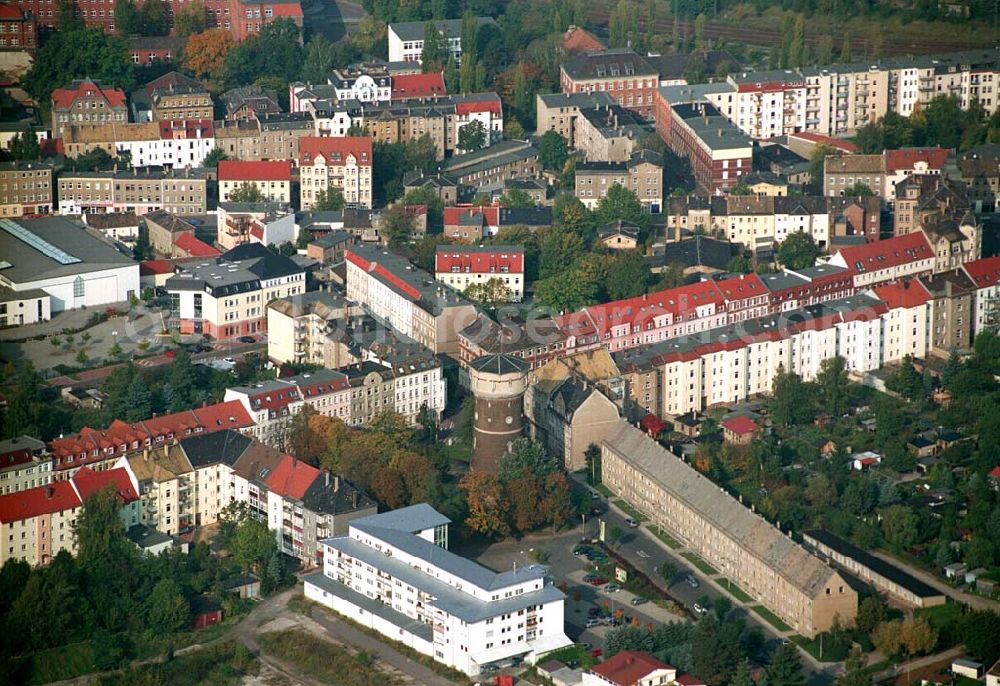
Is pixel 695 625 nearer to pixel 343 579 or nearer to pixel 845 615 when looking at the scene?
pixel 845 615

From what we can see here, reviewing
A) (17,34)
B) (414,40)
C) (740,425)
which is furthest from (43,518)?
(414,40)

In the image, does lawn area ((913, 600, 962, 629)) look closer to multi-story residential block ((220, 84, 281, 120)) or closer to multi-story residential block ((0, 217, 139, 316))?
multi-story residential block ((0, 217, 139, 316))

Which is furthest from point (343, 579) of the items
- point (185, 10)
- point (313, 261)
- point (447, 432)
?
point (185, 10)

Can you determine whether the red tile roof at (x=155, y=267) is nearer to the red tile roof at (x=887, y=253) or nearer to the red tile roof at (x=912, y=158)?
the red tile roof at (x=887, y=253)

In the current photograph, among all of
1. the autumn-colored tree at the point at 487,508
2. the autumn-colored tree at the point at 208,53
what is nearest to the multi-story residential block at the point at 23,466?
the autumn-colored tree at the point at 487,508

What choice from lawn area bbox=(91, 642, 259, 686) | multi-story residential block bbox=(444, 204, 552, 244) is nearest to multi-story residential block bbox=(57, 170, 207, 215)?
multi-story residential block bbox=(444, 204, 552, 244)
